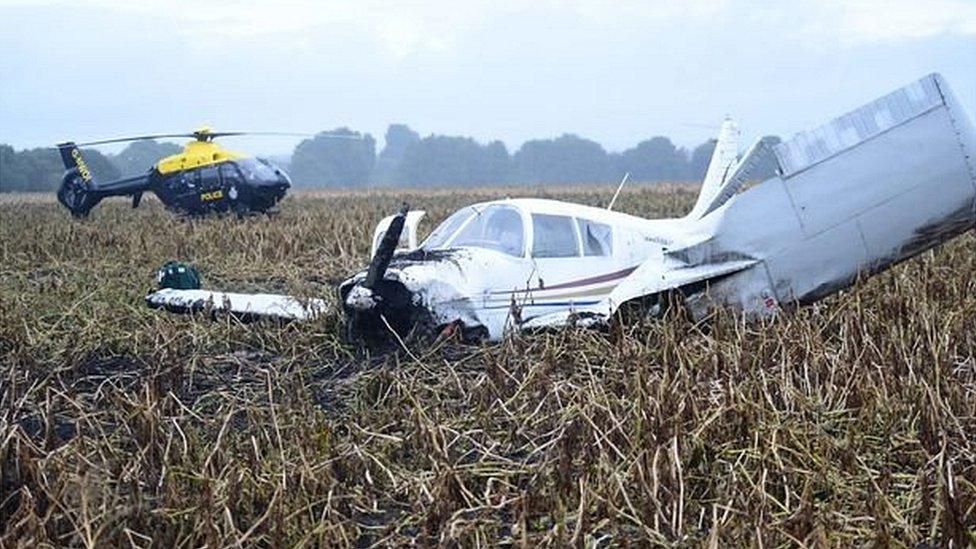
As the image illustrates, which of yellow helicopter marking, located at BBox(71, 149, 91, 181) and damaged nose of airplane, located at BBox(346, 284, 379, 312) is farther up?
yellow helicopter marking, located at BBox(71, 149, 91, 181)

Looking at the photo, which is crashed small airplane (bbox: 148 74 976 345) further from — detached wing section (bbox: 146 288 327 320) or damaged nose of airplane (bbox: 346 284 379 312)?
detached wing section (bbox: 146 288 327 320)

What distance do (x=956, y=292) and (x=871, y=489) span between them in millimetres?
4909

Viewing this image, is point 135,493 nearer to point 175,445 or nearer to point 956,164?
point 175,445

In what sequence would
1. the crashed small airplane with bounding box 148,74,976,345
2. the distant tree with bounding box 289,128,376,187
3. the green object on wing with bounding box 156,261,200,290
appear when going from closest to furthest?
the crashed small airplane with bounding box 148,74,976,345 < the green object on wing with bounding box 156,261,200,290 < the distant tree with bounding box 289,128,376,187

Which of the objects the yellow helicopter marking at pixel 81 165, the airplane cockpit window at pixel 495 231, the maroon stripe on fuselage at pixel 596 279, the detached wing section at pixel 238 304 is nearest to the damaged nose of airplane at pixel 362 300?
the detached wing section at pixel 238 304

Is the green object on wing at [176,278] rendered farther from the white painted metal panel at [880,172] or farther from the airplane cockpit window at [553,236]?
the white painted metal panel at [880,172]

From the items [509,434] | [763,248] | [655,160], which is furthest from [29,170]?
[655,160]

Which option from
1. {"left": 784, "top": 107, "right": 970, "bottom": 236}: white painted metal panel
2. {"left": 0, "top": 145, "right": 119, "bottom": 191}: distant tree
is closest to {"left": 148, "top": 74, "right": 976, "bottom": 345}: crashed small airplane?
{"left": 784, "top": 107, "right": 970, "bottom": 236}: white painted metal panel

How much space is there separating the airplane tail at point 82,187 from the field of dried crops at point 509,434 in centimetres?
1700

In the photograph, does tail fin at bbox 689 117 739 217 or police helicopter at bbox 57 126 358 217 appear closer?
tail fin at bbox 689 117 739 217

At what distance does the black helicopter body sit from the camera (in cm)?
2341

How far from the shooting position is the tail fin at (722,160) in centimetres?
1296

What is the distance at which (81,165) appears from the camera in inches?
1048

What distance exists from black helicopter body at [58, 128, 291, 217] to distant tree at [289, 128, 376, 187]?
87.8 meters
